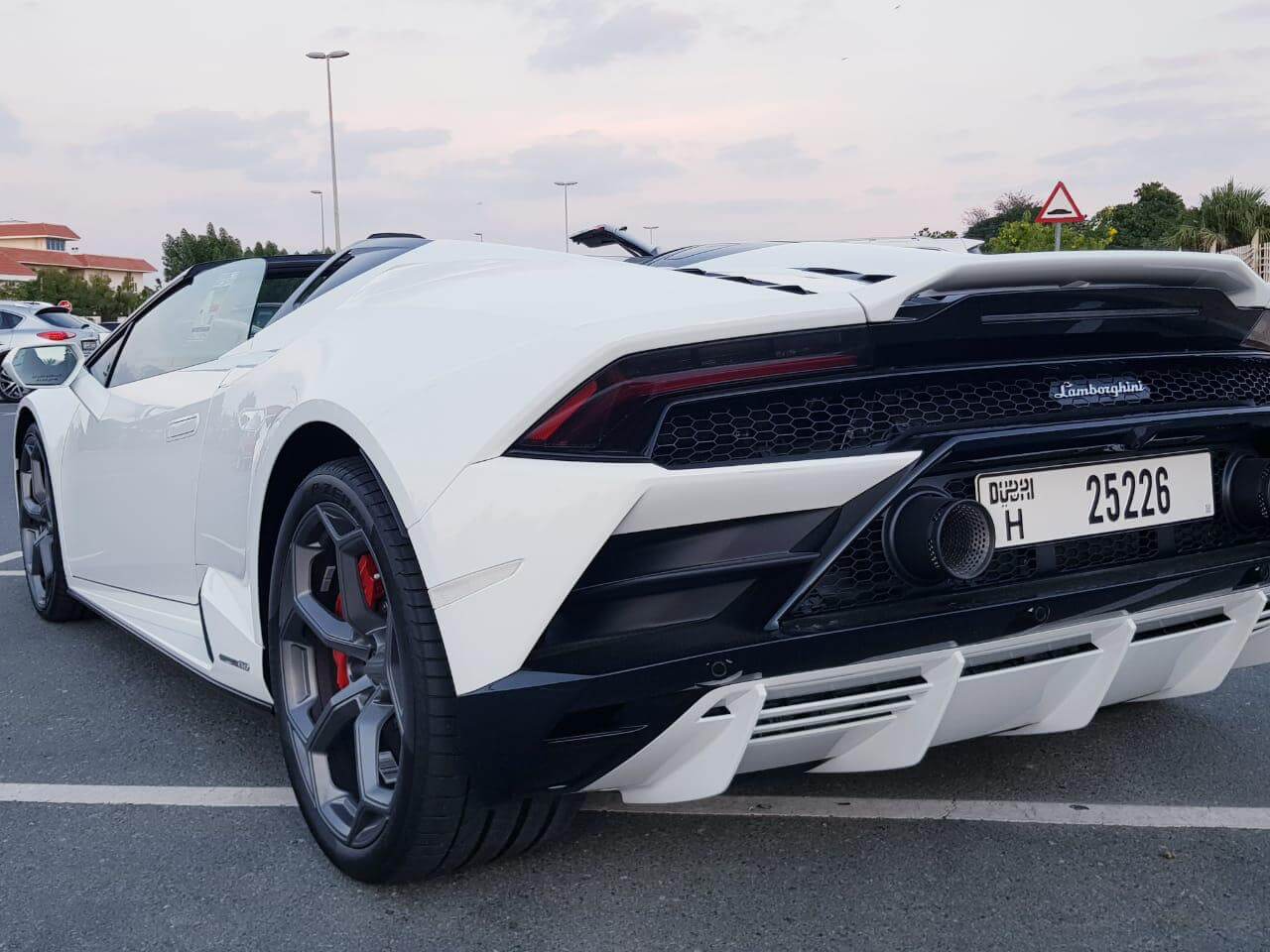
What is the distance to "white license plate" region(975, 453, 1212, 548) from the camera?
2.18 metres

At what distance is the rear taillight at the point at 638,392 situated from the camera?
1.96m

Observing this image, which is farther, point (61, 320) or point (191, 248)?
point (191, 248)

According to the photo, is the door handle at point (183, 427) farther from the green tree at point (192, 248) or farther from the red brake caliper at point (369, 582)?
the green tree at point (192, 248)

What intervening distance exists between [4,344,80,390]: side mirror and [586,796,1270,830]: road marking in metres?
2.71

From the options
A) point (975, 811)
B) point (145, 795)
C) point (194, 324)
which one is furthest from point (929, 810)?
point (194, 324)

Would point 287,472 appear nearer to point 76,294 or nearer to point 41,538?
point 41,538

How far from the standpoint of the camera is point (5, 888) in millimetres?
2436

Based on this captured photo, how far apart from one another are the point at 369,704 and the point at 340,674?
25 centimetres

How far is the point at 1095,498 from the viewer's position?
2.26 meters

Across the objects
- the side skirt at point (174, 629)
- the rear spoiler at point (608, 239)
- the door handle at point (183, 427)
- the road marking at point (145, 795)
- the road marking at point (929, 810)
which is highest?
the rear spoiler at point (608, 239)

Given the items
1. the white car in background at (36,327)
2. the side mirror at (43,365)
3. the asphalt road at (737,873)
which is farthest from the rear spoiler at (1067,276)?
the white car in background at (36,327)

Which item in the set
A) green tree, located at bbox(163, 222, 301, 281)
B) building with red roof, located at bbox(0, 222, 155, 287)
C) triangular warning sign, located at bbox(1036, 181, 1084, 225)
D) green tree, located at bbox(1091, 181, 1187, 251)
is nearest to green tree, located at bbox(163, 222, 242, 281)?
green tree, located at bbox(163, 222, 301, 281)

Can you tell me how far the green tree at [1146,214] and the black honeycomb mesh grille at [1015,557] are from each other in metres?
62.9

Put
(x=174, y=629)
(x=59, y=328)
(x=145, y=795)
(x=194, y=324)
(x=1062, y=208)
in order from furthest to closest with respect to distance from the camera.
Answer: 1. (x=59, y=328)
2. (x=1062, y=208)
3. (x=194, y=324)
4. (x=174, y=629)
5. (x=145, y=795)
